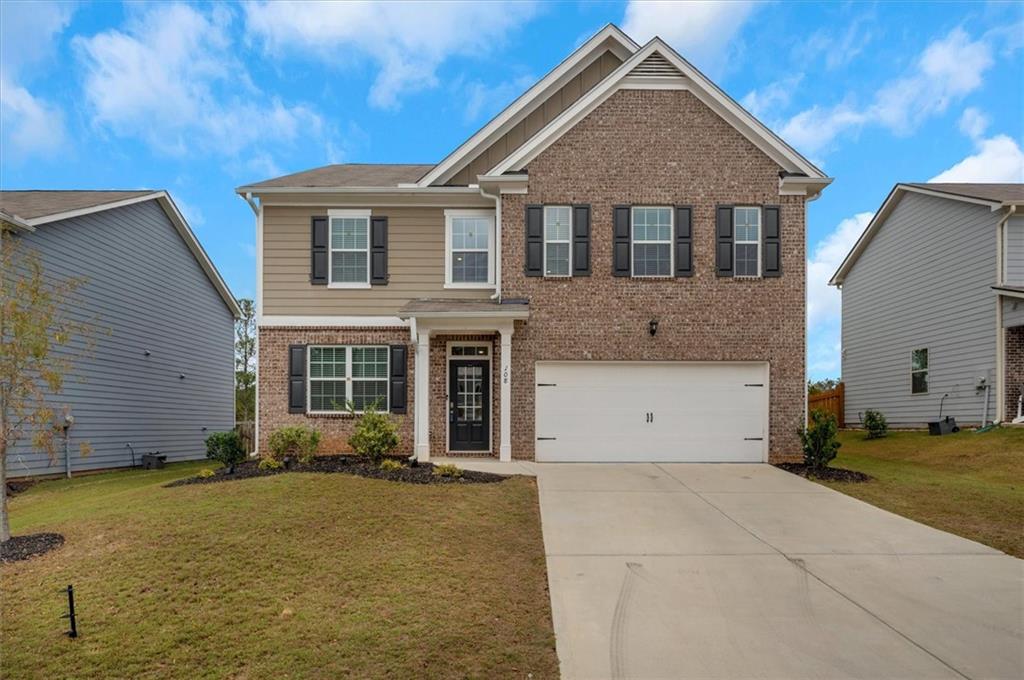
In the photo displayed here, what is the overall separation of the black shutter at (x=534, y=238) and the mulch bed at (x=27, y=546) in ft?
30.4

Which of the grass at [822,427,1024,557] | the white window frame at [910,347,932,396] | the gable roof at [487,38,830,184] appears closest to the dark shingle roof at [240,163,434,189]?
the gable roof at [487,38,830,184]

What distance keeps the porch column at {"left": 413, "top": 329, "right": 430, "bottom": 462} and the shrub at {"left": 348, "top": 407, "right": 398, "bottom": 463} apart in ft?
4.51

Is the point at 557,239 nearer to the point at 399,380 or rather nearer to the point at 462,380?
the point at 462,380

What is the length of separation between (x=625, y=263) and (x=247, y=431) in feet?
31.3

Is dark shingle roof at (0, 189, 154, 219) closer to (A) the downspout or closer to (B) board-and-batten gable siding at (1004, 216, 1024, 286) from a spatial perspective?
(A) the downspout

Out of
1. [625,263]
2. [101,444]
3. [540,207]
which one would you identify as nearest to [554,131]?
[540,207]

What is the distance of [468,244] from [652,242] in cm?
405

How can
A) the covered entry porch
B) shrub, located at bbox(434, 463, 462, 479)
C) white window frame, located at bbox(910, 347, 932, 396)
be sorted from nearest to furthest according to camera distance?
1. shrub, located at bbox(434, 463, 462, 479)
2. the covered entry porch
3. white window frame, located at bbox(910, 347, 932, 396)

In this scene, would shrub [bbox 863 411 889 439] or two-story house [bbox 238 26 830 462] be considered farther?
shrub [bbox 863 411 889 439]

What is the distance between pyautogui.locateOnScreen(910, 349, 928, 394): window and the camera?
20.0m

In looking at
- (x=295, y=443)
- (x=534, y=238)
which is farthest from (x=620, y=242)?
(x=295, y=443)

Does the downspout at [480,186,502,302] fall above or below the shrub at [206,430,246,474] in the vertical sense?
above

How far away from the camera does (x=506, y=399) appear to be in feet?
45.0

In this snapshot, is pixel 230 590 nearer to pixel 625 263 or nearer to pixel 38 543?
pixel 38 543
